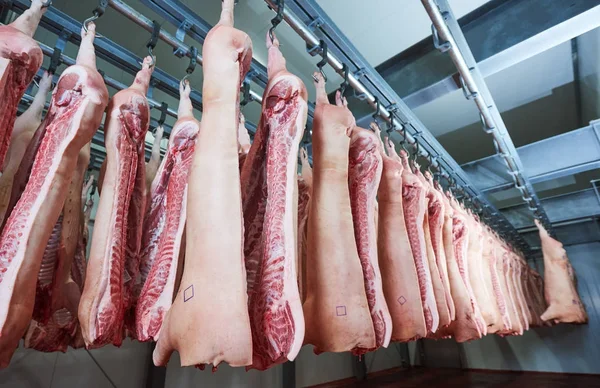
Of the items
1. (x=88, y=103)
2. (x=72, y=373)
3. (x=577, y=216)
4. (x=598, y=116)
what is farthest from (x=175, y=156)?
(x=577, y=216)

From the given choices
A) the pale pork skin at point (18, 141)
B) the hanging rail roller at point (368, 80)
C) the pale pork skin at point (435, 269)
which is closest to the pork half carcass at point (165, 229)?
the pale pork skin at point (18, 141)

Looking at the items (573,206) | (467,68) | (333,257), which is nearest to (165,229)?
(333,257)

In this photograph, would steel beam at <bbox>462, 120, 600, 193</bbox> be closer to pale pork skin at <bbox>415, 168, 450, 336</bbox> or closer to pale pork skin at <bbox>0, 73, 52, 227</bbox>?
pale pork skin at <bbox>415, 168, 450, 336</bbox>

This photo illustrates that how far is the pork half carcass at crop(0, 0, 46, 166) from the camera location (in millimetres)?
877

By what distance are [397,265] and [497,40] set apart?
1636 millimetres

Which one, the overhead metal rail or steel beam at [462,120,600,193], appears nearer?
the overhead metal rail

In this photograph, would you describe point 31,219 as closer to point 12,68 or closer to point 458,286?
point 12,68

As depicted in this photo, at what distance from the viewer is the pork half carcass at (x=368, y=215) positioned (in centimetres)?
118

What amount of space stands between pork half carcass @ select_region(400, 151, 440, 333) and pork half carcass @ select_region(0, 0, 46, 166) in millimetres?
1554

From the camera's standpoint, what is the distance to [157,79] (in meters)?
1.60

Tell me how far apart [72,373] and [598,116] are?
5.70 meters

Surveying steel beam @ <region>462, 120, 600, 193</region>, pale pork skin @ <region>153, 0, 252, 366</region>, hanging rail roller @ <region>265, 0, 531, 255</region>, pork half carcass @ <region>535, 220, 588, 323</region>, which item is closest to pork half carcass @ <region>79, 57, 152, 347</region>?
pale pork skin @ <region>153, 0, 252, 366</region>

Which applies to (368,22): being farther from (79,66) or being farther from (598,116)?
(598,116)

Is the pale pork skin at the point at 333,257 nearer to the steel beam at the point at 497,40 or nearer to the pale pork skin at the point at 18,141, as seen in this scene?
the pale pork skin at the point at 18,141
